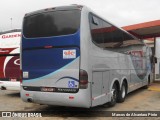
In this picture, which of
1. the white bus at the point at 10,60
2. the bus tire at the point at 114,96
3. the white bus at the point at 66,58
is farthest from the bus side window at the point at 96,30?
the white bus at the point at 10,60

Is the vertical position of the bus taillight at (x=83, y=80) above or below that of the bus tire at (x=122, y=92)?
above

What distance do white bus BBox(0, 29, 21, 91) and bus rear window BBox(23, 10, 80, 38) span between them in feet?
12.3

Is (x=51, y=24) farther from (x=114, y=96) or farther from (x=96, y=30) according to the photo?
(x=114, y=96)

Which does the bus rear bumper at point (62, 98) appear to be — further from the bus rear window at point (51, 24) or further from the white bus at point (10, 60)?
the white bus at point (10, 60)

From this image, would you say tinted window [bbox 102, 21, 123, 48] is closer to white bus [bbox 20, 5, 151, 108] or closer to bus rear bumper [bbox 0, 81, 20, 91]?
white bus [bbox 20, 5, 151, 108]

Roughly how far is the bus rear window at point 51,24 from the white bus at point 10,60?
3.75 meters

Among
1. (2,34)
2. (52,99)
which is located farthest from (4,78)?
(52,99)

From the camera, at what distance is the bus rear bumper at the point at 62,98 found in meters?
8.29

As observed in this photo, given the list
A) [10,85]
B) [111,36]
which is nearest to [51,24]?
[111,36]

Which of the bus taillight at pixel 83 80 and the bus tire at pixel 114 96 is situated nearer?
the bus taillight at pixel 83 80

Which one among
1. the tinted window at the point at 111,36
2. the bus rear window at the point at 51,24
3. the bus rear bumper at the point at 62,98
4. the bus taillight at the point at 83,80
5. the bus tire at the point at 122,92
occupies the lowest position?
the bus tire at the point at 122,92

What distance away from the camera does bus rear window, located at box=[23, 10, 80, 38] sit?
340 inches

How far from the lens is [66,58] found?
857cm

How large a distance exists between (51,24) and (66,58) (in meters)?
1.24
